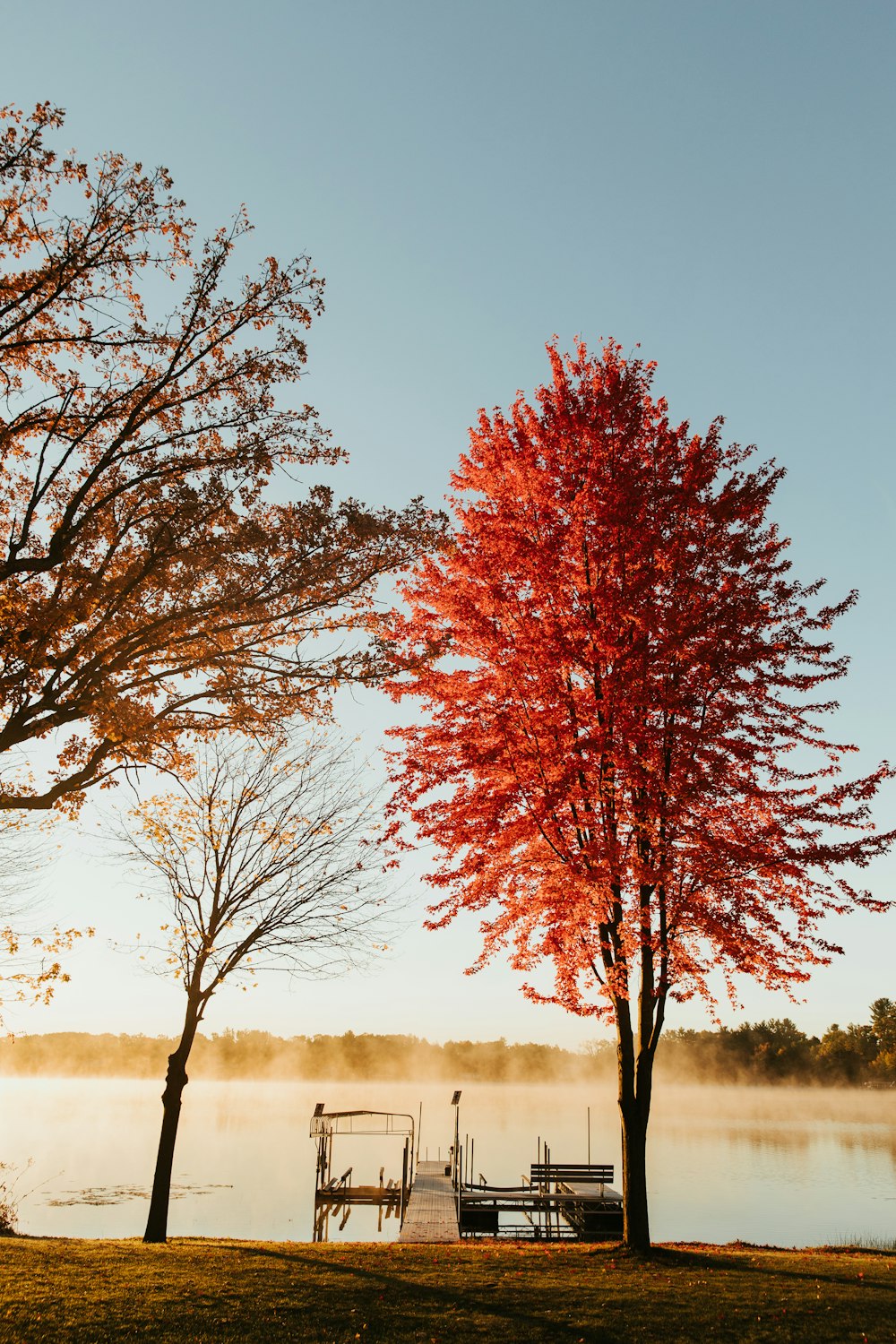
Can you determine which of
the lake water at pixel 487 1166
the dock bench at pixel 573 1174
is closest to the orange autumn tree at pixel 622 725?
the dock bench at pixel 573 1174

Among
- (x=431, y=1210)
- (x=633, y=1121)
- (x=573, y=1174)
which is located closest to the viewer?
(x=633, y=1121)

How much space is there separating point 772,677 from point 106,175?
1122 cm

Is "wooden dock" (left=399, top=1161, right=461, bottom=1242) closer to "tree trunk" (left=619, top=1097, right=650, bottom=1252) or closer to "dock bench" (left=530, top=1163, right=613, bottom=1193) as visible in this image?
"dock bench" (left=530, top=1163, right=613, bottom=1193)

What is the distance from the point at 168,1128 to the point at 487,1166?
126ft

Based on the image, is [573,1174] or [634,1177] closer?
[634,1177]

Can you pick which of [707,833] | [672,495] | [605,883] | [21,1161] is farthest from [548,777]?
[21,1161]

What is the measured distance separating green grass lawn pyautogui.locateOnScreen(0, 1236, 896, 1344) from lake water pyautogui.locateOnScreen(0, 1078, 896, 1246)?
63.2 ft

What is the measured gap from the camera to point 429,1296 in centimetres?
960

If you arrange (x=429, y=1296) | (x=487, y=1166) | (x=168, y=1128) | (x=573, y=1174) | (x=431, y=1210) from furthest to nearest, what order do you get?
1. (x=487, y=1166)
2. (x=573, y=1174)
3. (x=431, y=1210)
4. (x=168, y=1128)
5. (x=429, y=1296)

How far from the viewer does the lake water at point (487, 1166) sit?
3162cm

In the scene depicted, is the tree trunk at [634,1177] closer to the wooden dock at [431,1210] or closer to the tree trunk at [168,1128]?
the wooden dock at [431,1210]

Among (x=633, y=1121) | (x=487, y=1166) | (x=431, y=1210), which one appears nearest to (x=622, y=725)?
(x=633, y=1121)

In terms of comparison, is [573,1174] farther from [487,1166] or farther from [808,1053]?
[808,1053]

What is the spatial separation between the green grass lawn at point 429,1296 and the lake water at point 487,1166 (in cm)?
1926
